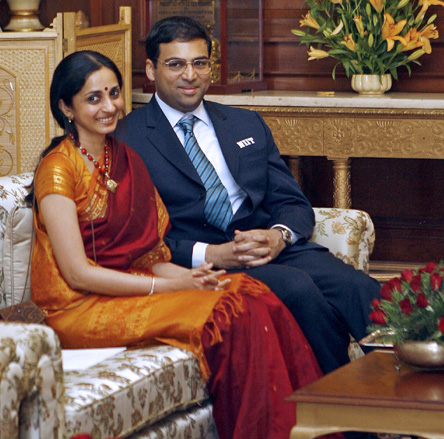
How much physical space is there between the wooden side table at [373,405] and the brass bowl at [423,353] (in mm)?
26

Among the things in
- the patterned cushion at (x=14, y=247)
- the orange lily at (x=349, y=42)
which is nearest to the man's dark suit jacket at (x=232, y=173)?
the patterned cushion at (x=14, y=247)

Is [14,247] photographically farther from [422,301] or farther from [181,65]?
[422,301]

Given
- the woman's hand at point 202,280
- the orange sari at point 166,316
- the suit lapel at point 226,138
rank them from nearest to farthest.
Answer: the orange sari at point 166,316, the woman's hand at point 202,280, the suit lapel at point 226,138

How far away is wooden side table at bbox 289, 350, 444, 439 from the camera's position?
1928mm

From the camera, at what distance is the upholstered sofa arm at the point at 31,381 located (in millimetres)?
1812

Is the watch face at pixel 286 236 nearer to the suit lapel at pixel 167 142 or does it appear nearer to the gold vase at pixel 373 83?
the suit lapel at pixel 167 142

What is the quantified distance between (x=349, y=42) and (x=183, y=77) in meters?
1.46

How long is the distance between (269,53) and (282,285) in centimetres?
239

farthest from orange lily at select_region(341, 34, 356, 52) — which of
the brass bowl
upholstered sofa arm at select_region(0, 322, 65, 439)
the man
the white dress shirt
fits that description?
upholstered sofa arm at select_region(0, 322, 65, 439)

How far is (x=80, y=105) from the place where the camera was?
2590 millimetres

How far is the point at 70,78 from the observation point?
2578 millimetres

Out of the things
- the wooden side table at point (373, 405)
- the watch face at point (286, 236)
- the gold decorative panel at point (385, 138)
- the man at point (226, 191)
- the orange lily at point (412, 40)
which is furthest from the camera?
the orange lily at point (412, 40)

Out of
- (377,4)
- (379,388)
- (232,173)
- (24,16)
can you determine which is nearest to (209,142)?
(232,173)

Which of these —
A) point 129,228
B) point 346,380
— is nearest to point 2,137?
point 129,228
